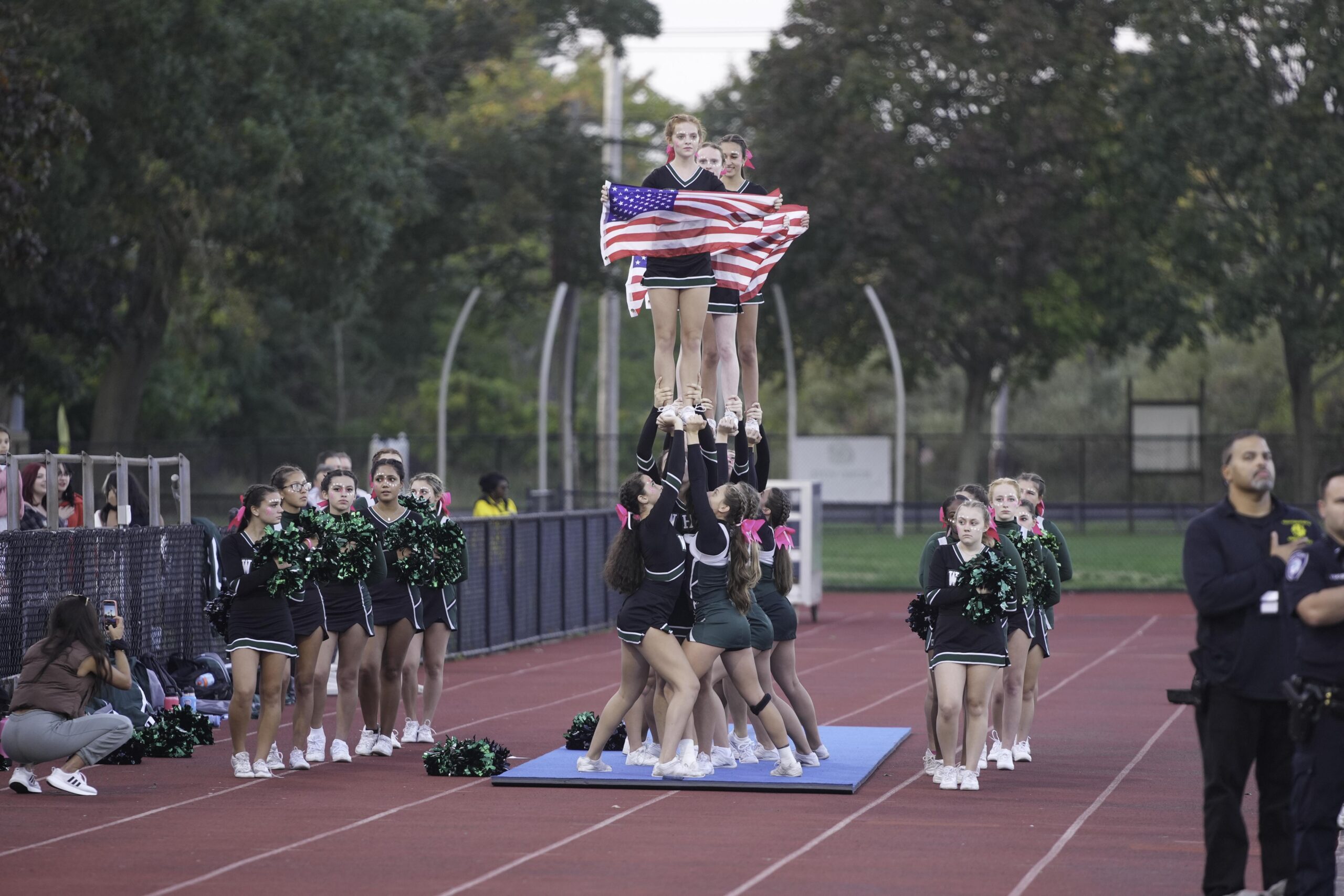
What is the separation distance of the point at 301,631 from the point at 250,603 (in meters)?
0.47

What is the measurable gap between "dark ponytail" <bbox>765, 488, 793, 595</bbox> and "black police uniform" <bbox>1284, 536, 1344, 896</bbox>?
4528mm

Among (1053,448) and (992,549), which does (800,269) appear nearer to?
(1053,448)

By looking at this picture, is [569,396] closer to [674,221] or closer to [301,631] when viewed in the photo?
[301,631]

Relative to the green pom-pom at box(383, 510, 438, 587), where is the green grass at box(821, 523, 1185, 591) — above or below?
below

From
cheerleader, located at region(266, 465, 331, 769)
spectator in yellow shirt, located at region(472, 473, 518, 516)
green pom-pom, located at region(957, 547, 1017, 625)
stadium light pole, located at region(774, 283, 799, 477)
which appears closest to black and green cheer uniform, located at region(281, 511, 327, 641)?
cheerleader, located at region(266, 465, 331, 769)

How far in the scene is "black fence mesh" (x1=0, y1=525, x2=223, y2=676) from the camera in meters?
12.6

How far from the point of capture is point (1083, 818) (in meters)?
10.0

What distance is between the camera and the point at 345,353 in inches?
2532

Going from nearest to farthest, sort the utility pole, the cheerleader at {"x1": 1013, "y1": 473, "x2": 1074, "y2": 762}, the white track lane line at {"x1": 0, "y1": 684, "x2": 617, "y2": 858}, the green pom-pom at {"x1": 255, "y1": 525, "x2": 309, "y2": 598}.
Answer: the white track lane line at {"x1": 0, "y1": 684, "x2": 617, "y2": 858} < the green pom-pom at {"x1": 255, "y1": 525, "x2": 309, "y2": 598} < the cheerleader at {"x1": 1013, "y1": 473, "x2": 1074, "y2": 762} < the utility pole

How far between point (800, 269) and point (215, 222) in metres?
19.0

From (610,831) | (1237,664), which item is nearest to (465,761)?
(610,831)

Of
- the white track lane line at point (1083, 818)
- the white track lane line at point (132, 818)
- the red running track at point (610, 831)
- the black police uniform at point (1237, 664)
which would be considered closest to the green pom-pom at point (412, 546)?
the red running track at point (610, 831)

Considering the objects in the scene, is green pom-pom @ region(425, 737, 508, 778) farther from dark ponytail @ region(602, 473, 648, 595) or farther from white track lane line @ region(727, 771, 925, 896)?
white track lane line @ region(727, 771, 925, 896)

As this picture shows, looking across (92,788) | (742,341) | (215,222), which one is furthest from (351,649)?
(215,222)
